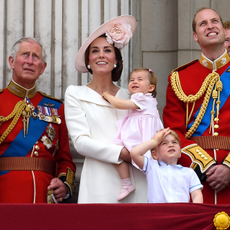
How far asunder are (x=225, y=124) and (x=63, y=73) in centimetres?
156

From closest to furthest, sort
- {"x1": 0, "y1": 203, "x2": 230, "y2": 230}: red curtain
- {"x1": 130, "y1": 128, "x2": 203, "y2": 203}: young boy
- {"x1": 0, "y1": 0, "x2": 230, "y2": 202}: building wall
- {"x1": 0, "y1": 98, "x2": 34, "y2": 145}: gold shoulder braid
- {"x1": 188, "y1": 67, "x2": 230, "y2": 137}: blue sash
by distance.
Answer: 1. {"x1": 0, "y1": 203, "x2": 230, "y2": 230}: red curtain
2. {"x1": 130, "y1": 128, "x2": 203, "y2": 203}: young boy
3. {"x1": 188, "y1": 67, "x2": 230, "y2": 137}: blue sash
4. {"x1": 0, "y1": 98, "x2": 34, "y2": 145}: gold shoulder braid
5. {"x1": 0, "y1": 0, "x2": 230, "y2": 202}: building wall

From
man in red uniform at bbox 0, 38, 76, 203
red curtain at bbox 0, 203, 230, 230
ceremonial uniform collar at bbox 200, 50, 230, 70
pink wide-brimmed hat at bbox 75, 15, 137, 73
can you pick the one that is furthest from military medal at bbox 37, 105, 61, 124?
red curtain at bbox 0, 203, 230, 230

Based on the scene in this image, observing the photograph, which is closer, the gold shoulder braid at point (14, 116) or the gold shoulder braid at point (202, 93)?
the gold shoulder braid at point (202, 93)

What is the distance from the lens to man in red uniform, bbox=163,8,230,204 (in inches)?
132

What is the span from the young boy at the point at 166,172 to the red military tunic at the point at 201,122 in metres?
0.18

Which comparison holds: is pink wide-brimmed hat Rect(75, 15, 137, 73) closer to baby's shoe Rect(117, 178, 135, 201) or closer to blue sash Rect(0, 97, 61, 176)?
blue sash Rect(0, 97, 61, 176)

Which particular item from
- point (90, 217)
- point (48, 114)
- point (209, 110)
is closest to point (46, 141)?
point (48, 114)

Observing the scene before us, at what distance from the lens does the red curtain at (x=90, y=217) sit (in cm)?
267

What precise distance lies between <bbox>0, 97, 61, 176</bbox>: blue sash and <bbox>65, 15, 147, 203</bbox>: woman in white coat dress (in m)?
0.38

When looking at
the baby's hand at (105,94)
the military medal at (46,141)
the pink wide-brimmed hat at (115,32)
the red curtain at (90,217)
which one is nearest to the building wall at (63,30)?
the military medal at (46,141)

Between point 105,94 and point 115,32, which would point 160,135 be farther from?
point 115,32

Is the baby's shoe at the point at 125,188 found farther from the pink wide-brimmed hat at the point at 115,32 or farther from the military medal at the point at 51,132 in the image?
the pink wide-brimmed hat at the point at 115,32

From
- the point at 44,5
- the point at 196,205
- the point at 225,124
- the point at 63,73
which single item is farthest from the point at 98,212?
the point at 44,5

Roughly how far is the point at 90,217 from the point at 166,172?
659mm
